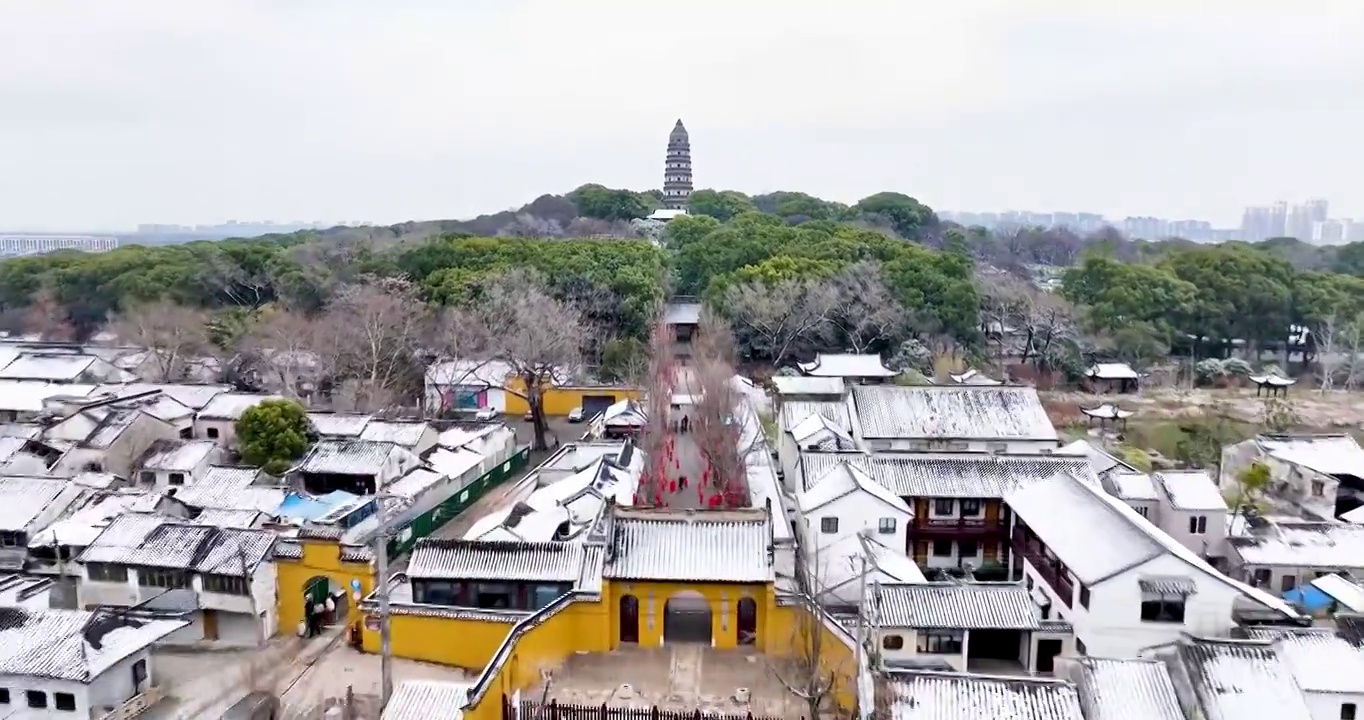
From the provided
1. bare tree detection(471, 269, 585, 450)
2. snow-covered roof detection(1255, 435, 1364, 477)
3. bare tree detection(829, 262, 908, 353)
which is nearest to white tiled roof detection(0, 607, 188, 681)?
bare tree detection(471, 269, 585, 450)

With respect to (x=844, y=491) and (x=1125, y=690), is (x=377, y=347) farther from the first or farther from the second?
(x=1125, y=690)

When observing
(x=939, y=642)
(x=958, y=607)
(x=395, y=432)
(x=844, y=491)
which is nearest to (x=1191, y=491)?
(x=844, y=491)

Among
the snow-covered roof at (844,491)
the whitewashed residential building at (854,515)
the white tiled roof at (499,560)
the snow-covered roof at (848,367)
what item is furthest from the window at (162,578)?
the snow-covered roof at (848,367)

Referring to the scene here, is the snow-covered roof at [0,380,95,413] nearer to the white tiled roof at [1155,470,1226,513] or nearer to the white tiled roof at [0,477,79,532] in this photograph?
the white tiled roof at [0,477,79,532]

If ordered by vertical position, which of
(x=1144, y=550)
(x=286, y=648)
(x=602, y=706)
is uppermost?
(x=1144, y=550)

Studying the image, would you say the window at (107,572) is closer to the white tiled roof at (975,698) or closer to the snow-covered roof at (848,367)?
the white tiled roof at (975,698)

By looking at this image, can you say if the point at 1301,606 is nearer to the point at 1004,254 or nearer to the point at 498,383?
the point at 498,383

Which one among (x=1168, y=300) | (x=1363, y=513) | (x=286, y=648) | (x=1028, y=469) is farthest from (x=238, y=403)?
(x=1168, y=300)
